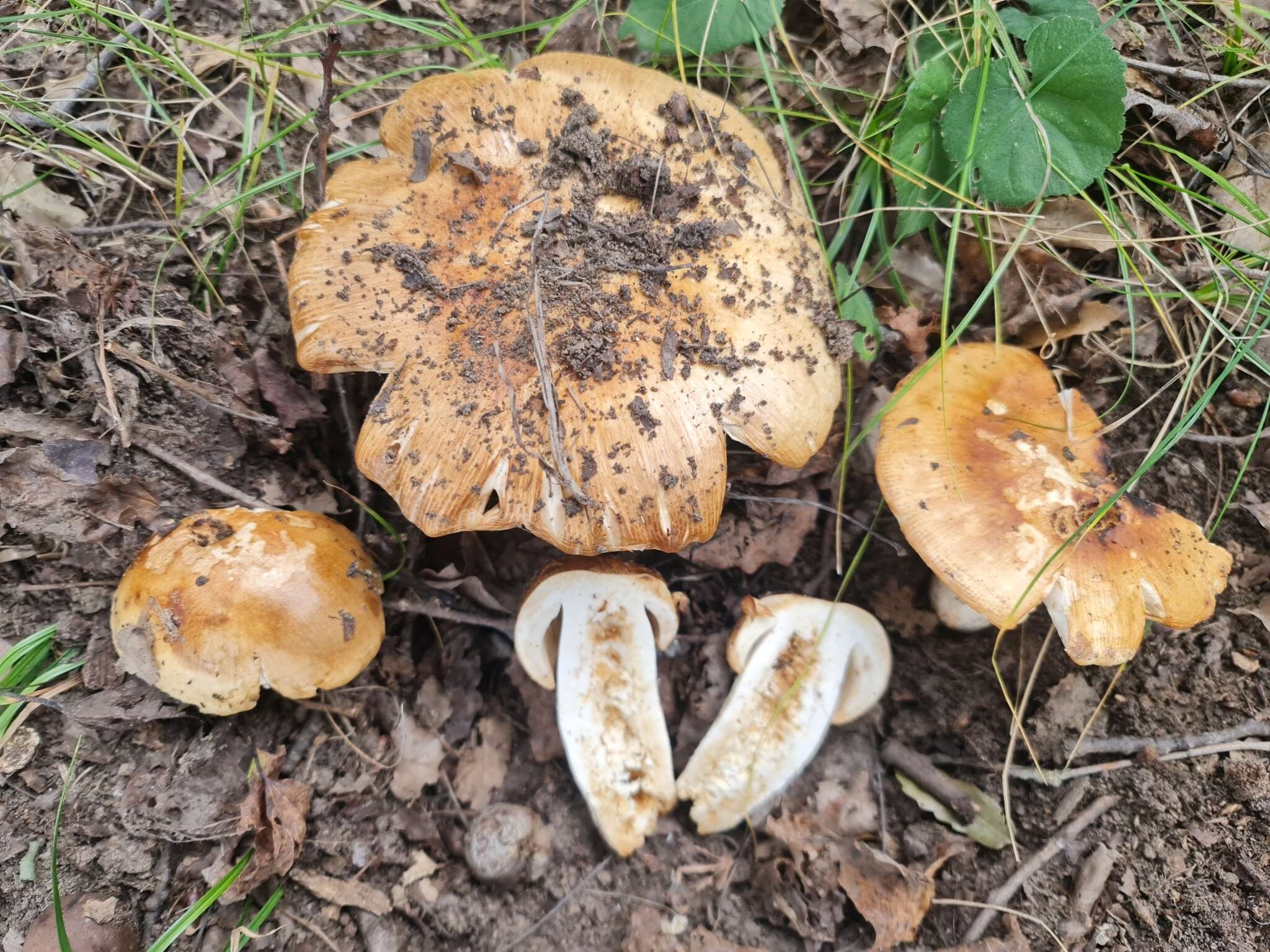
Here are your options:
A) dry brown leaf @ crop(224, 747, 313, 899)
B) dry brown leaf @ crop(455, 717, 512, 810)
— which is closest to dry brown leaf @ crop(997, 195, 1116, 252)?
dry brown leaf @ crop(455, 717, 512, 810)

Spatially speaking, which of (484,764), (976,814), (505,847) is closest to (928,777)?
(976,814)

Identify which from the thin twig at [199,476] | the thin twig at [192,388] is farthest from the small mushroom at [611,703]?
the thin twig at [192,388]

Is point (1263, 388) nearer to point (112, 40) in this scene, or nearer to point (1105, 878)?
point (1105, 878)

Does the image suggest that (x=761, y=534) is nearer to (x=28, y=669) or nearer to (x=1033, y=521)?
(x=1033, y=521)

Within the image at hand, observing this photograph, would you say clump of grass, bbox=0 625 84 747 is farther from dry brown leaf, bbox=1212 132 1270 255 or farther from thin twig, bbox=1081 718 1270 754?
dry brown leaf, bbox=1212 132 1270 255

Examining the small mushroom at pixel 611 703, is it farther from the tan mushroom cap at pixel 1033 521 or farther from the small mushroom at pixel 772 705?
the tan mushroom cap at pixel 1033 521
